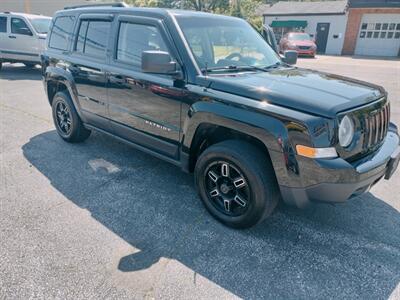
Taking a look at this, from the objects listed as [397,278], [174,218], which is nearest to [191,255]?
[174,218]

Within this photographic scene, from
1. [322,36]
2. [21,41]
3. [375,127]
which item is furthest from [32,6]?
[375,127]

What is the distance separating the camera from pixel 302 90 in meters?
2.65

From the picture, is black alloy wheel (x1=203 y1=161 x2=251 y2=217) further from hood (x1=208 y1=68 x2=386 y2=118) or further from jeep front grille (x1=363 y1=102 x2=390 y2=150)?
jeep front grille (x1=363 y1=102 x2=390 y2=150)

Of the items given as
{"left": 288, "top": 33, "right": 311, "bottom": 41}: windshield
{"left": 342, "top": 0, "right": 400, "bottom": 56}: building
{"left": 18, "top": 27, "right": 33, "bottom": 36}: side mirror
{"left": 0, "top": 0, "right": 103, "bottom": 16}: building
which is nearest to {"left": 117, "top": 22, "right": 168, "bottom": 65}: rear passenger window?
{"left": 18, "top": 27, "right": 33, "bottom": 36}: side mirror

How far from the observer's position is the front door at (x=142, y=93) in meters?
3.21

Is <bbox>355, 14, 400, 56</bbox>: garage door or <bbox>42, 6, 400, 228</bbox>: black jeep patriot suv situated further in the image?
<bbox>355, 14, 400, 56</bbox>: garage door

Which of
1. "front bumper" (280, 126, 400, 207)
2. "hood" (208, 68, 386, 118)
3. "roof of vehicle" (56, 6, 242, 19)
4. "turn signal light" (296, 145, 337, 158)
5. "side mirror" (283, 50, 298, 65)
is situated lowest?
"front bumper" (280, 126, 400, 207)

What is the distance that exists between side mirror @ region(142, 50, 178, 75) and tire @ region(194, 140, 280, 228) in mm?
851

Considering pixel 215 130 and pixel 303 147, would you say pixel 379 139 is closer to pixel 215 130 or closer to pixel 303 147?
pixel 303 147

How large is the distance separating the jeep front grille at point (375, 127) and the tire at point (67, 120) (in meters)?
3.79

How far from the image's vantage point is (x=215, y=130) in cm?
302

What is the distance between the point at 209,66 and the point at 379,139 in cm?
171

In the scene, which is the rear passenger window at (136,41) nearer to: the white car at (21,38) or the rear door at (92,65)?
the rear door at (92,65)

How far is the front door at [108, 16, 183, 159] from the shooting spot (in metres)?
3.21
